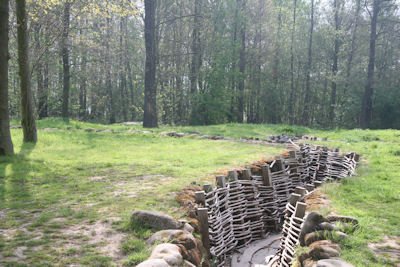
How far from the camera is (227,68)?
25.9 m

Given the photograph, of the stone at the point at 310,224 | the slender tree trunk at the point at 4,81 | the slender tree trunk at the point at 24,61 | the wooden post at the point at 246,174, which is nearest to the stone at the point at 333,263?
the stone at the point at 310,224

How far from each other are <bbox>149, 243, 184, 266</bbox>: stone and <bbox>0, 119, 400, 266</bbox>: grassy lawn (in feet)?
0.52

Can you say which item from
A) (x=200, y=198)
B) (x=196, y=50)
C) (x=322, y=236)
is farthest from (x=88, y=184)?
(x=196, y=50)

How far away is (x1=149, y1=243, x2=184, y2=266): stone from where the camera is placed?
11.7ft

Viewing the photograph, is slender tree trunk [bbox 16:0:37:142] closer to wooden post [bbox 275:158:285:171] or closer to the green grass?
the green grass

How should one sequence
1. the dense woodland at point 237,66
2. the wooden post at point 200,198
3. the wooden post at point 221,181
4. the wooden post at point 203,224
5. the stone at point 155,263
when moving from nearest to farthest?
the stone at point 155,263 < the wooden post at point 203,224 < the wooden post at point 200,198 < the wooden post at point 221,181 < the dense woodland at point 237,66

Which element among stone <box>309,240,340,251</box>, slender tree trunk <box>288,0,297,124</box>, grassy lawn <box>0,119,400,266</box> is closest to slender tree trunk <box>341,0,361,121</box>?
slender tree trunk <box>288,0,297,124</box>

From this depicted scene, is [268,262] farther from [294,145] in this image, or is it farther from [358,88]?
[358,88]

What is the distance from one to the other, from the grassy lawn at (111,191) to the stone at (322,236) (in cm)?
12

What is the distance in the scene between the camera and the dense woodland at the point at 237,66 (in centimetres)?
2347

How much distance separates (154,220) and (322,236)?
→ 1.91 m

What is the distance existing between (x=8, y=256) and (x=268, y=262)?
3.84 m

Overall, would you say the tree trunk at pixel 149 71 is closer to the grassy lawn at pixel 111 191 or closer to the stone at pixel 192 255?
the grassy lawn at pixel 111 191

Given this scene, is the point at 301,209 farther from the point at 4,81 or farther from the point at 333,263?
the point at 4,81
